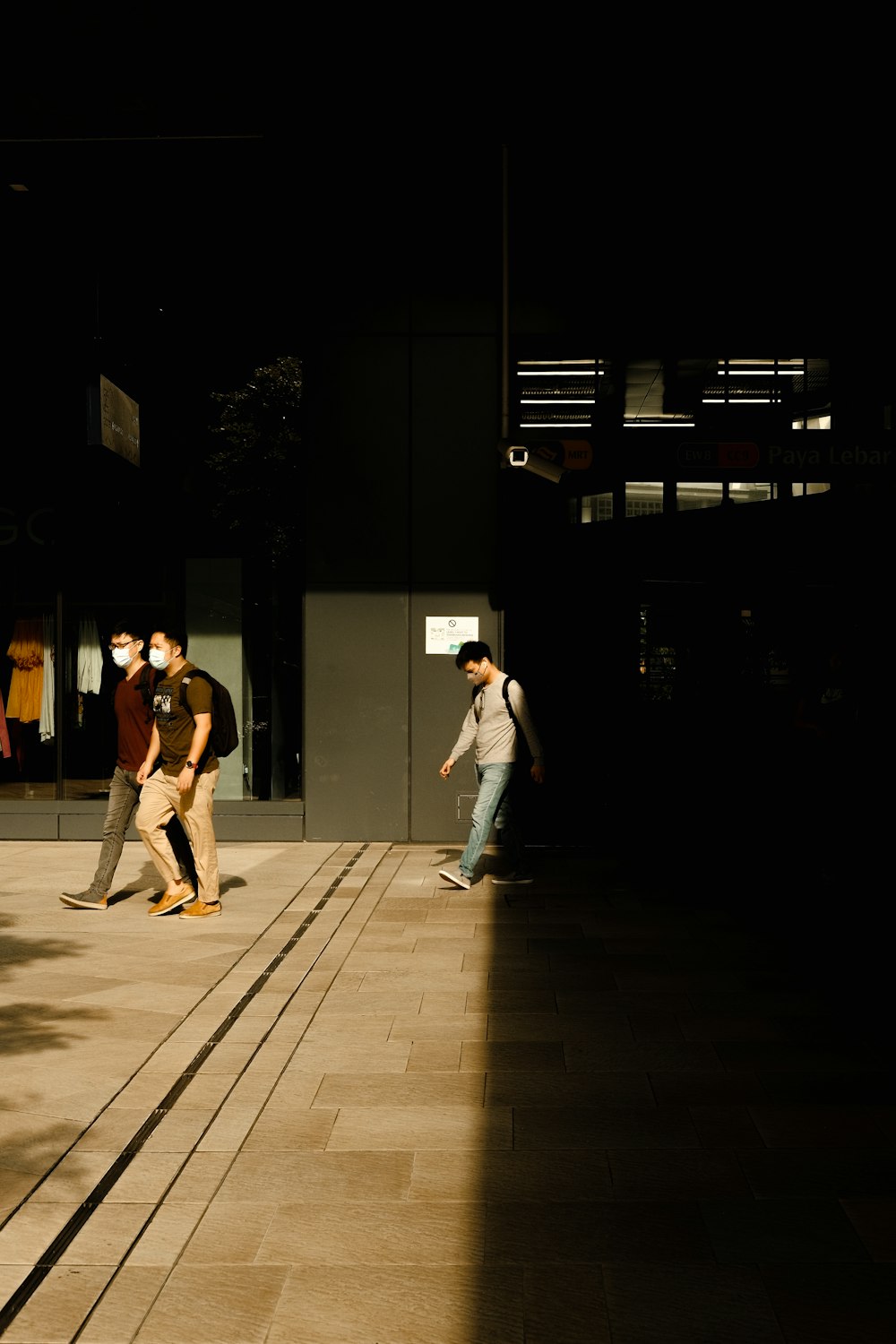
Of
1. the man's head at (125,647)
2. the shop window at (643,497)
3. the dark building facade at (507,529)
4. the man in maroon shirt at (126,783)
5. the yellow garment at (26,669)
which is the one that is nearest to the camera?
the man in maroon shirt at (126,783)

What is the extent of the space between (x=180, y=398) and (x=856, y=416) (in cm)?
621

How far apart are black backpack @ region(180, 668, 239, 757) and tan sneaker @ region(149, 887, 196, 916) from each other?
96cm

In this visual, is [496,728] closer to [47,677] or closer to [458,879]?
[458,879]

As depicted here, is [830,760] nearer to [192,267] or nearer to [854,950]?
[854,950]

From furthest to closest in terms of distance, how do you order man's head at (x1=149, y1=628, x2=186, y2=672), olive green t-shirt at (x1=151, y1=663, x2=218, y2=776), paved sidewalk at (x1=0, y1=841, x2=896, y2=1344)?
man's head at (x1=149, y1=628, x2=186, y2=672) < olive green t-shirt at (x1=151, y1=663, x2=218, y2=776) < paved sidewalk at (x1=0, y1=841, x2=896, y2=1344)

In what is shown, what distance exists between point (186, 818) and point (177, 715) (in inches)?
27.5

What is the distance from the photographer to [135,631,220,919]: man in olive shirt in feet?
29.0

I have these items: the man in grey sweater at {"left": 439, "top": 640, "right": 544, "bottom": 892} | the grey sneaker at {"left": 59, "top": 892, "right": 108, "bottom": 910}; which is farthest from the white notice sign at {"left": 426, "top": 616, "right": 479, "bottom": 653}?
the grey sneaker at {"left": 59, "top": 892, "right": 108, "bottom": 910}

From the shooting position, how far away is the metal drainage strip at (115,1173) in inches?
139

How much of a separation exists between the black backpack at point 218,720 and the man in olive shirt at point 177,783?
0.11 feet

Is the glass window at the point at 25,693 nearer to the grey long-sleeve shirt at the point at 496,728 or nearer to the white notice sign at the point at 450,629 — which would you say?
the white notice sign at the point at 450,629

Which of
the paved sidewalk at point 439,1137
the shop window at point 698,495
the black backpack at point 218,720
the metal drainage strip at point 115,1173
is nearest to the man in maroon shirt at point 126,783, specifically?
the black backpack at point 218,720

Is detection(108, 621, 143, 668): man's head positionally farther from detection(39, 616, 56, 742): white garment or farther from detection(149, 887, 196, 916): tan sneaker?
detection(39, 616, 56, 742): white garment

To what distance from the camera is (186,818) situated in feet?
29.4
